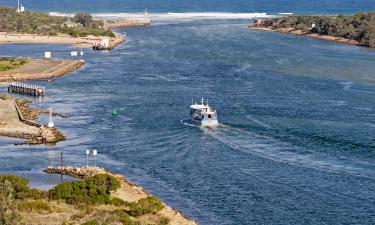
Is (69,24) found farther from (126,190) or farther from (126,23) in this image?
(126,190)

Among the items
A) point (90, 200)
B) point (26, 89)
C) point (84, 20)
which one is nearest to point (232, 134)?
point (90, 200)

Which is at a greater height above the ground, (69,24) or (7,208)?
(69,24)

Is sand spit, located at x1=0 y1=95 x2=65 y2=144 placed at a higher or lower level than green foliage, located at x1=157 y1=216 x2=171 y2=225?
higher

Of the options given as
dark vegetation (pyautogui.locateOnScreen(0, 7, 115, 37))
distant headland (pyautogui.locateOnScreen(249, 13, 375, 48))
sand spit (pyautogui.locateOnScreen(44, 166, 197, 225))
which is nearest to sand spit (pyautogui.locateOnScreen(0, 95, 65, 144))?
sand spit (pyautogui.locateOnScreen(44, 166, 197, 225))

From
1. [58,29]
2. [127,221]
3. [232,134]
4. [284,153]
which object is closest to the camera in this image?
[127,221]

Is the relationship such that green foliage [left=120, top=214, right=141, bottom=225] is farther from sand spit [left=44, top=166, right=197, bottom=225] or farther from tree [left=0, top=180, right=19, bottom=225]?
tree [left=0, top=180, right=19, bottom=225]

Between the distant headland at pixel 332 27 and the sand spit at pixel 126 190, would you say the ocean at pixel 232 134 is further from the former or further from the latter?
the distant headland at pixel 332 27

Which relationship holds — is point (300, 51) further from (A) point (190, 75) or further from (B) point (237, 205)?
(B) point (237, 205)
